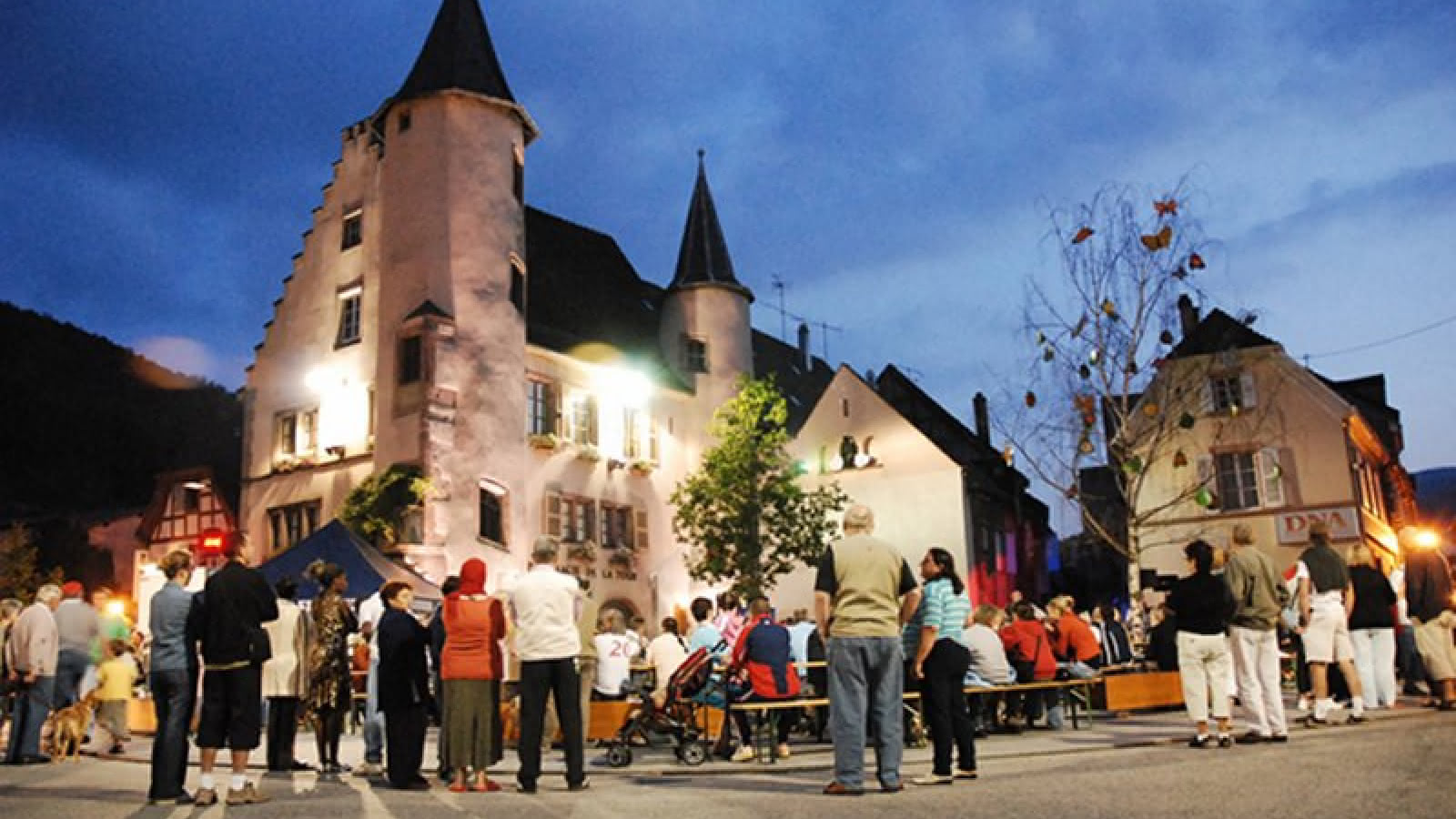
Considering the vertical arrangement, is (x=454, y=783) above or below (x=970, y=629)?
below

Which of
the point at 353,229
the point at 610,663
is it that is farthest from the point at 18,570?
the point at 610,663

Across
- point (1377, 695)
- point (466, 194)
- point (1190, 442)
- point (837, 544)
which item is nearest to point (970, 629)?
point (1377, 695)

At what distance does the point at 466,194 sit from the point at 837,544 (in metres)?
26.2

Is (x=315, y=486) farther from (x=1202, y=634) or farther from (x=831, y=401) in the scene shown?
(x=1202, y=634)

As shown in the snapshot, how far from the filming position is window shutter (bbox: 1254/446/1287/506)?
36.9m

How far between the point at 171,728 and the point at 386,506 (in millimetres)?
21364

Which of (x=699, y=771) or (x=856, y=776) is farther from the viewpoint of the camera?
(x=699, y=771)

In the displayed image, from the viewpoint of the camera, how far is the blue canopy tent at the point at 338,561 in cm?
2273

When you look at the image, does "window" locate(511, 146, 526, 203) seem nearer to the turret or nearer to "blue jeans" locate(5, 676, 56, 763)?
the turret

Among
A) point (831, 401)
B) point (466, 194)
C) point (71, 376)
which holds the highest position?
point (71, 376)

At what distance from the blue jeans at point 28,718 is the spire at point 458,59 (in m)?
23.4

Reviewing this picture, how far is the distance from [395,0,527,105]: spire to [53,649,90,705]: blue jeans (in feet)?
74.1

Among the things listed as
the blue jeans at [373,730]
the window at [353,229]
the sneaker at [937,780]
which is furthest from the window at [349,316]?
the sneaker at [937,780]

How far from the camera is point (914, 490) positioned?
41312 mm
